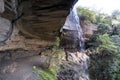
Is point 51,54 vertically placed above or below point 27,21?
below

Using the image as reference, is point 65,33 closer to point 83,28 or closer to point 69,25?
point 69,25

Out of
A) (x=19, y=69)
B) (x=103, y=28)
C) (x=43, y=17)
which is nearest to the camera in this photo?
(x=43, y=17)

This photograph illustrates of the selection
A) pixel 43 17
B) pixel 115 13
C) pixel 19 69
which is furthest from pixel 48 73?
pixel 115 13

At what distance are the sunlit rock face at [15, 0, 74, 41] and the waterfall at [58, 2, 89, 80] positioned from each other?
6.95 feet

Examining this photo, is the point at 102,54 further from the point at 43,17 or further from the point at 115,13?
the point at 115,13

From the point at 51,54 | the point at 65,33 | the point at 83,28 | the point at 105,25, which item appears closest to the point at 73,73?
the point at 51,54

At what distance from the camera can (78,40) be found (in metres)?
10.5

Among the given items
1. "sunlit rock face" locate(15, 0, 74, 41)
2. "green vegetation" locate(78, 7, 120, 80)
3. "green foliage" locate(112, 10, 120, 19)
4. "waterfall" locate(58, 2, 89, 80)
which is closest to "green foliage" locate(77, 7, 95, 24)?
"green vegetation" locate(78, 7, 120, 80)

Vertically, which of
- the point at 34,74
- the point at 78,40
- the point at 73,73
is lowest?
the point at 73,73

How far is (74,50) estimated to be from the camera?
10.4 m

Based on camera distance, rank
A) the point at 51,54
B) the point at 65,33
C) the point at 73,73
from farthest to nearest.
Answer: the point at 65,33 → the point at 73,73 → the point at 51,54

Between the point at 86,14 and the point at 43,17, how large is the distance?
598 centimetres

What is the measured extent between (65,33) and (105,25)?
338cm

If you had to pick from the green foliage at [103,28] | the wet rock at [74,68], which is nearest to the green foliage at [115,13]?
the green foliage at [103,28]
